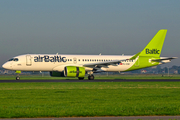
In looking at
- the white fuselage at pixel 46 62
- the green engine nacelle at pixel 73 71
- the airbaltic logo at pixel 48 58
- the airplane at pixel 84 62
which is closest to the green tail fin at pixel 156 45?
the airplane at pixel 84 62

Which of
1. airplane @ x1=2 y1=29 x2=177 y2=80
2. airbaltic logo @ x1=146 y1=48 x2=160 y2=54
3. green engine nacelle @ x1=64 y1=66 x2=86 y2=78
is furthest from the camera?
airbaltic logo @ x1=146 y1=48 x2=160 y2=54

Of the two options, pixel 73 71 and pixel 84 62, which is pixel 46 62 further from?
pixel 84 62

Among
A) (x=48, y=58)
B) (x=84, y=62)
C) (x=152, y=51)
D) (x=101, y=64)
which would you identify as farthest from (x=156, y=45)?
(x=48, y=58)

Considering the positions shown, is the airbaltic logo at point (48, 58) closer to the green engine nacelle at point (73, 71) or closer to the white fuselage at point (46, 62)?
the white fuselage at point (46, 62)

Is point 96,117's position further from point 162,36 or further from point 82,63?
point 162,36

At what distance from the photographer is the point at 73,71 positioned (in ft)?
149

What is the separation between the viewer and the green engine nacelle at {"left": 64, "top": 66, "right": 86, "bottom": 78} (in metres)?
45.3

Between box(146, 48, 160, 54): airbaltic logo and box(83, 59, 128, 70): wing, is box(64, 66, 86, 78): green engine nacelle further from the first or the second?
box(146, 48, 160, 54): airbaltic logo

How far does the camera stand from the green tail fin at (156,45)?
5450 centimetres

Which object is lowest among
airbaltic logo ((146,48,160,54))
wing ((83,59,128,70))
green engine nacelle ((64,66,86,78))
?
green engine nacelle ((64,66,86,78))

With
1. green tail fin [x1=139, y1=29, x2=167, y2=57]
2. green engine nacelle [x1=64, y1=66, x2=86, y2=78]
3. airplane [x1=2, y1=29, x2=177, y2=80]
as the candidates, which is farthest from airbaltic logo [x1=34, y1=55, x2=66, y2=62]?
green tail fin [x1=139, y1=29, x2=167, y2=57]

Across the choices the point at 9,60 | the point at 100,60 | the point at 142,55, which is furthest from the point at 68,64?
the point at 142,55

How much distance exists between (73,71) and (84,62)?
4751 mm

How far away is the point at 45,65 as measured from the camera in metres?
47.2
